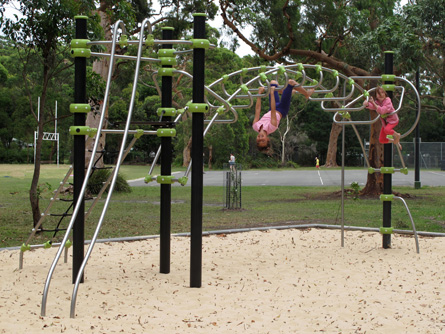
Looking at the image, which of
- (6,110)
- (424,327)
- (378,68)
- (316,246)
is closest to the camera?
(424,327)

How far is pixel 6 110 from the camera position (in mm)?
42406

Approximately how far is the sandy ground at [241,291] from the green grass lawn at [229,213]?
5.60 ft

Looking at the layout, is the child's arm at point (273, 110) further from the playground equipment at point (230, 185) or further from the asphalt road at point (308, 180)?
the asphalt road at point (308, 180)

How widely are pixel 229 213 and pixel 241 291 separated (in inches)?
257

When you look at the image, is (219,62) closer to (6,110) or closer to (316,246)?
(6,110)

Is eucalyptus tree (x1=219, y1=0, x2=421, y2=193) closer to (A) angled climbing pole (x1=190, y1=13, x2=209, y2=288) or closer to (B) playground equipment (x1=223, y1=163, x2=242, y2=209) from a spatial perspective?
(B) playground equipment (x1=223, y1=163, x2=242, y2=209)

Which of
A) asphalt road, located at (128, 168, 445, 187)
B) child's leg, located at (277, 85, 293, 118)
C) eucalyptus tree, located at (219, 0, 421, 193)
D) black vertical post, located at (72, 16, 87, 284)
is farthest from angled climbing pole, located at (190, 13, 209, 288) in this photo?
asphalt road, located at (128, 168, 445, 187)

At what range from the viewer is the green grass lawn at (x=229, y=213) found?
9094 millimetres

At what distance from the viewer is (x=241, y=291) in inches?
193

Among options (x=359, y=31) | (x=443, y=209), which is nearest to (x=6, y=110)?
(x=359, y=31)

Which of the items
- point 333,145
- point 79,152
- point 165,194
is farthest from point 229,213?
point 333,145

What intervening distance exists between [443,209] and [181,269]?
27.0 feet

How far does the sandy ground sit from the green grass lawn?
171cm

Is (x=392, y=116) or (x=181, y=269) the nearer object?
(x=181, y=269)
